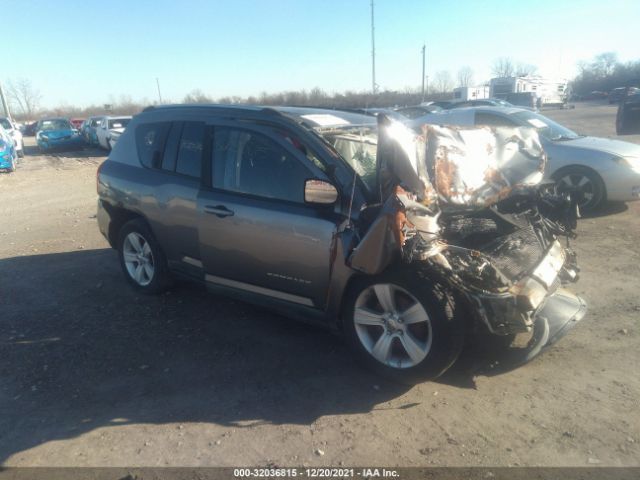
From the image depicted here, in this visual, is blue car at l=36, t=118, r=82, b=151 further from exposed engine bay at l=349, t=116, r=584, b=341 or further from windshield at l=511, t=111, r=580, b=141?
exposed engine bay at l=349, t=116, r=584, b=341

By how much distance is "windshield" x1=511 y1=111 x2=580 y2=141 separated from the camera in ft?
26.7

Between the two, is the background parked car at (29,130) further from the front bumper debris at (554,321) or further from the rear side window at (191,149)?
the front bumper debris at (554,321)

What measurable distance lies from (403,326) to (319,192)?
1.08m

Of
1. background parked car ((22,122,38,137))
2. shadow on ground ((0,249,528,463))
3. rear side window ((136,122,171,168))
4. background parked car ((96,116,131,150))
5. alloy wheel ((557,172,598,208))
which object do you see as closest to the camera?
shadow on ground ((0,249,528,463))

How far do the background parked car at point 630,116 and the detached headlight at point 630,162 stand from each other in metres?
8.46

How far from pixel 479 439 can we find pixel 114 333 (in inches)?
124

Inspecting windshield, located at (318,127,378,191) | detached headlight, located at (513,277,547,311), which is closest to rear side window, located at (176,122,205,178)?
windshield, located at (318,127,378,191)

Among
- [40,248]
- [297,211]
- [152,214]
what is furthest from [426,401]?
[40,248]

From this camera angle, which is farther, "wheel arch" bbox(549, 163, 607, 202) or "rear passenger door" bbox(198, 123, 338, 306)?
"wheel arch" bbox(549, 163, 607, 202)

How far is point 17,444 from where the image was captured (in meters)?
2.94

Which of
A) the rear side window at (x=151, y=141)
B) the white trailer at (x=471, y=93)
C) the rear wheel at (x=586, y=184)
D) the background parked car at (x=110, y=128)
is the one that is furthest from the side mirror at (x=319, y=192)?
the white trailer at (x=471, y=93)

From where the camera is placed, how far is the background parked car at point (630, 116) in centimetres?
1410

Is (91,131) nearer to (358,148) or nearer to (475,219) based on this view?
(358,148)

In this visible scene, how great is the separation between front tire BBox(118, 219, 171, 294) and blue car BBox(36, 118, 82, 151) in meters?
22.2
